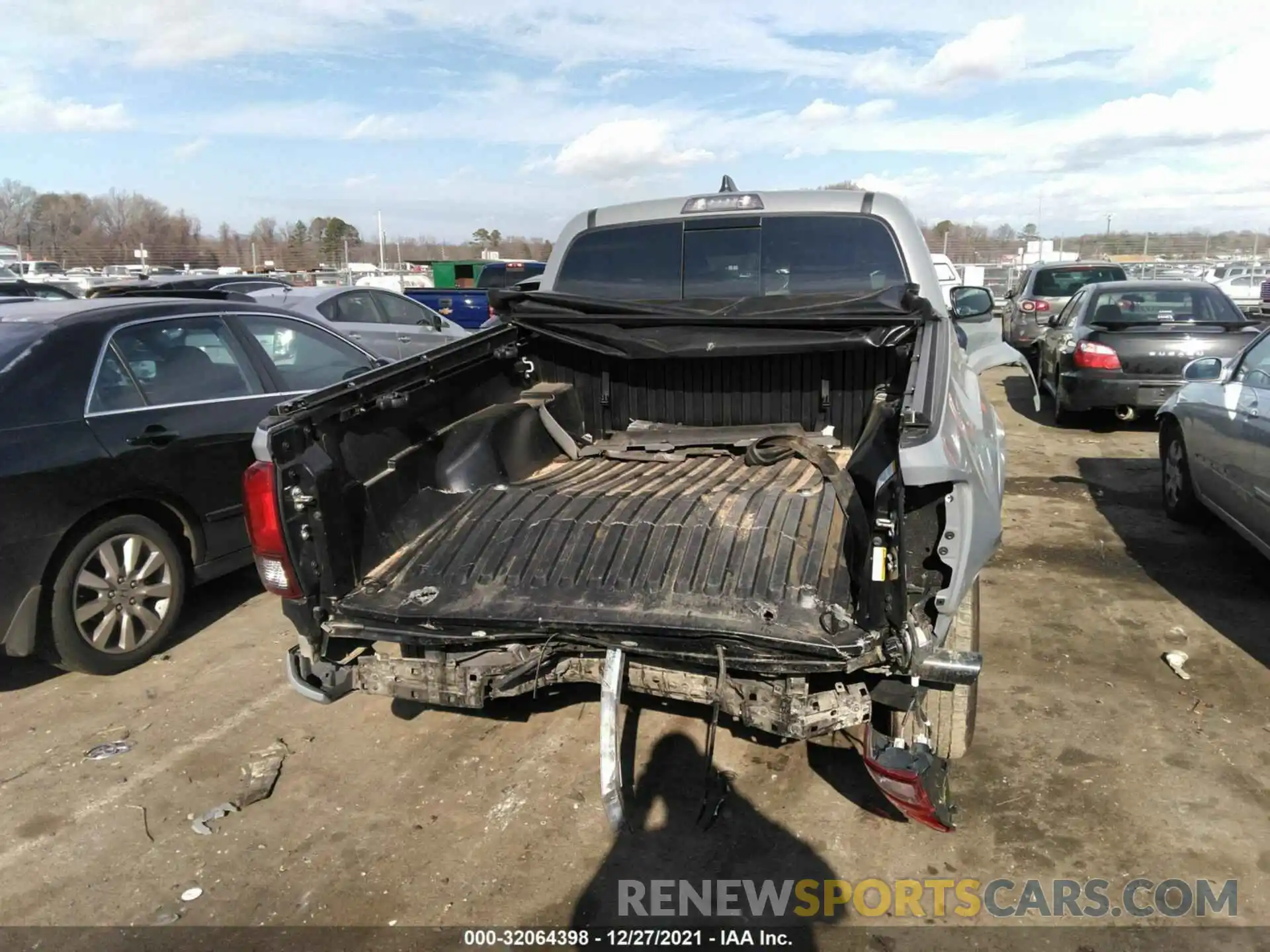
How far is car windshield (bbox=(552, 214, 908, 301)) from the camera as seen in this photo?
178 inches

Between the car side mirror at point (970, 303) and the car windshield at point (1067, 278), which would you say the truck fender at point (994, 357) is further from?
the car windshield at point (1067, 278)

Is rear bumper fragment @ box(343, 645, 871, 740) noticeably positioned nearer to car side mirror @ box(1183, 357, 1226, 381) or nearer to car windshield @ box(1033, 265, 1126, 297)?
car side mirror @ box(1183, 357, 1226, 381)

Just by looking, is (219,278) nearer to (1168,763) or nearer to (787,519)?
(787,519)

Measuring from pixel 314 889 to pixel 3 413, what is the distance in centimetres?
266

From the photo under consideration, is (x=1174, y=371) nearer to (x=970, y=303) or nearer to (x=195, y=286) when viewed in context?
(x=970, y=303)

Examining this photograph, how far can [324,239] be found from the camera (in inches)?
2229

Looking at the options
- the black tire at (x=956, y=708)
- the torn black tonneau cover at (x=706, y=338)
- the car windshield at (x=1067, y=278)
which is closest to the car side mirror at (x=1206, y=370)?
the torn black tonneau cover at (x=706, y=338)

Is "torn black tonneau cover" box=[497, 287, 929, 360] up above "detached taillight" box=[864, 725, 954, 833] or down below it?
above

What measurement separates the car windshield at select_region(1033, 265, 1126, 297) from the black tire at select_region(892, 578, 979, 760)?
1377cm

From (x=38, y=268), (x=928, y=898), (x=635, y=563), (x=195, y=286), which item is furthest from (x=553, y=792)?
(x=38, y=268)

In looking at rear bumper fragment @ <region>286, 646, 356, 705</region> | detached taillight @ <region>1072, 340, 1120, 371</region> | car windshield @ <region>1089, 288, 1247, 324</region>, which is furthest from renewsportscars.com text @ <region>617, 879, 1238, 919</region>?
car windshield @ <region>1089, 288, 1247, 324</region>

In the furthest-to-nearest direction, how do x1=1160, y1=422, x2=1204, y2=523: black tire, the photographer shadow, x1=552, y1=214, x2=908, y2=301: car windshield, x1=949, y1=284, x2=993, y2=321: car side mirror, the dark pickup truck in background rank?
the dark pickup truck in background < x1=1160, y1=422, x2=1204, y2=523: black tire < x1=949, y1=284, x2=993, y2=321: car side mirror < x1=552, y1=214, x2=908, y2=301: car windshield < the photographer shadow

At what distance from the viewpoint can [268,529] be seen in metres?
3.01

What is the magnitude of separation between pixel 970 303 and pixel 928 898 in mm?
3473
